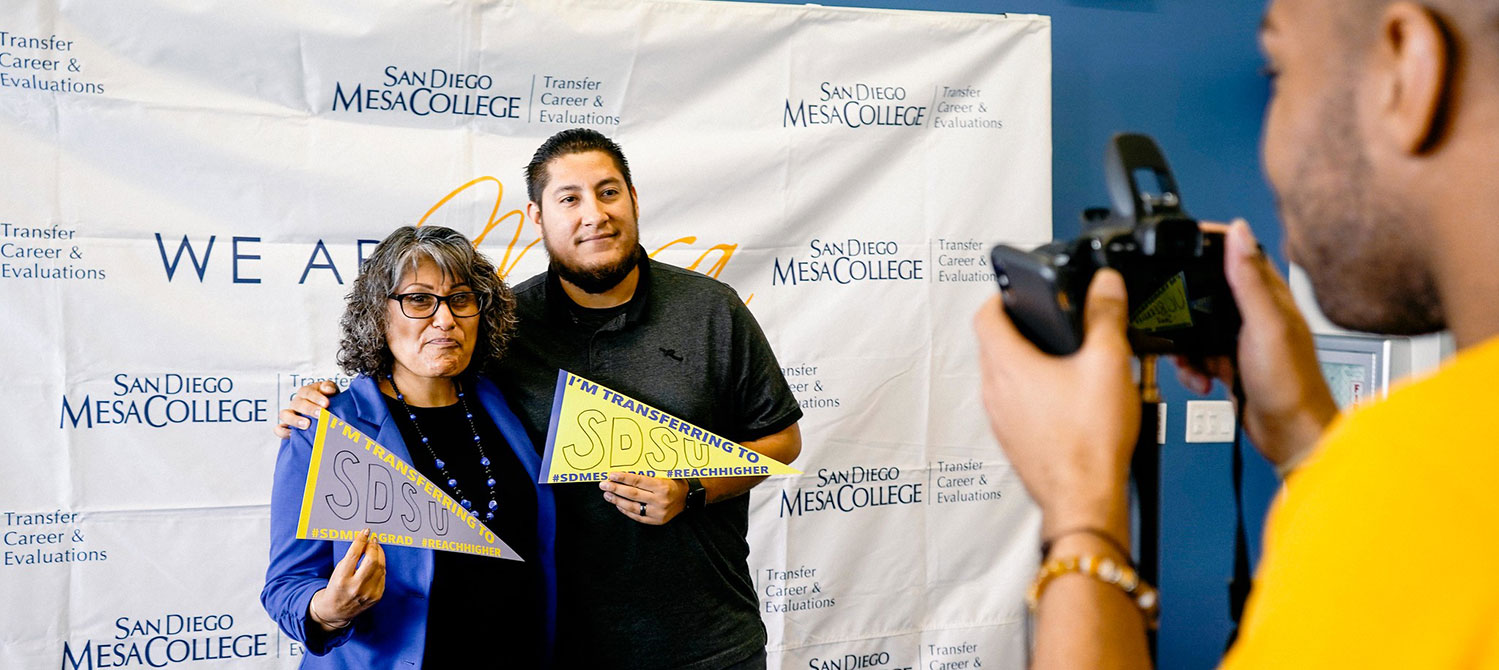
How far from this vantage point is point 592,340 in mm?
1848

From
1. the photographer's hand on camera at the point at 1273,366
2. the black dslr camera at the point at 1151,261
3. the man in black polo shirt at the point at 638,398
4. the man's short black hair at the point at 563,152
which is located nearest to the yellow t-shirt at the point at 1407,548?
the black dslr camera at the point at 1151,261

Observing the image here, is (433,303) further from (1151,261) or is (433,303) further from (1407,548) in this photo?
(1407,548)

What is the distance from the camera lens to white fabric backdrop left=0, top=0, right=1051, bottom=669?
202 cm

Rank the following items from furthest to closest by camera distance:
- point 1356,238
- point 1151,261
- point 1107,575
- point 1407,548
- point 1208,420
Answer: point 1208,420, point 1151,261, point 1107,575, point 1356,238, point 1407,548

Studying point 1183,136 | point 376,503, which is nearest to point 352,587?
point 376,503

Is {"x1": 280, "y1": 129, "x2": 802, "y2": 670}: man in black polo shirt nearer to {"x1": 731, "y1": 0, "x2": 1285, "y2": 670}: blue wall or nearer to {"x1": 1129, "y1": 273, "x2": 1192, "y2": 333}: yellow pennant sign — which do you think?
{"x1": 1129, "y1": 273, "x2": 1192, "y2": 333}: yellow pennant sign

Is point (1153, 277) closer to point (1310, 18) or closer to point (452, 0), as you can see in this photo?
point (1310, 18)

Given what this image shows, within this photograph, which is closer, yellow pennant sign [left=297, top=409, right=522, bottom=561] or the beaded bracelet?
the beaded bracelet

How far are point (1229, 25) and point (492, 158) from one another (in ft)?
6.89

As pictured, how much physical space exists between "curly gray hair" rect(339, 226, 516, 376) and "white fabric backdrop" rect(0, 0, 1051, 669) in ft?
1.74

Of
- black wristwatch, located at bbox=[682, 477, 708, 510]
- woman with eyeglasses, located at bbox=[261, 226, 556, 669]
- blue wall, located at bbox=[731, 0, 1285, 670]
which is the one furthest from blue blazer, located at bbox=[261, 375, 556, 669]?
blue wall, located at bbox=[731, 0, 1285, 670]

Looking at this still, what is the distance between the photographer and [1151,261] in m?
0.84

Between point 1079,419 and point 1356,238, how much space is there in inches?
7.6

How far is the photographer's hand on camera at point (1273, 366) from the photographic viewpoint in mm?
833
